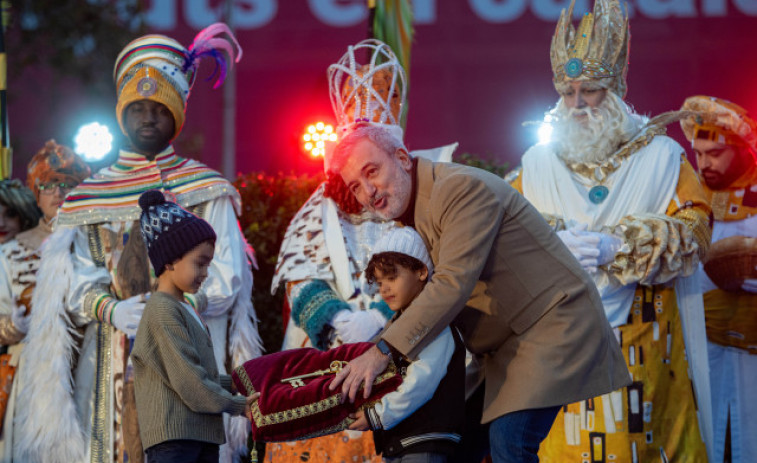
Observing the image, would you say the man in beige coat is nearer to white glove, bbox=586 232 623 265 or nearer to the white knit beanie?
the white knit beanie

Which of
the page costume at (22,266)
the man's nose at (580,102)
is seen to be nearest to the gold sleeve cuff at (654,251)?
the man's nose at (580,102)

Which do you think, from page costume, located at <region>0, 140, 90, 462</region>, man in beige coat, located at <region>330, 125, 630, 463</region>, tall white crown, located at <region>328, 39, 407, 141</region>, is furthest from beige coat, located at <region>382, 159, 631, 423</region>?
page costume, located at <region>0, 140, 90, 462</region>

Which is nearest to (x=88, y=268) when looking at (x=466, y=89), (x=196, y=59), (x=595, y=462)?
(x=196, y=59)

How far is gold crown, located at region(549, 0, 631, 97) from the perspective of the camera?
519 centimetres

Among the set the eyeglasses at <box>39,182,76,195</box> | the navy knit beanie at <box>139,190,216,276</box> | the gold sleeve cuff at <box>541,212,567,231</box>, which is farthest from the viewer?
the eyeglasses at <box>39,182,76,195</box>

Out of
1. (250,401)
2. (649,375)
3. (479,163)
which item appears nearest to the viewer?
(250,401)

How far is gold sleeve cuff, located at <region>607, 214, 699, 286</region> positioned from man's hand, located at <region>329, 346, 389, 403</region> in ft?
5.47

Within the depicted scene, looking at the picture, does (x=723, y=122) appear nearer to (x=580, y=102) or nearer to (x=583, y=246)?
(x=580, y=102)

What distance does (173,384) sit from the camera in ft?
12.1

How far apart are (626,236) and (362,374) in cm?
180

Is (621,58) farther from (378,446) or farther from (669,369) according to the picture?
(378,446)

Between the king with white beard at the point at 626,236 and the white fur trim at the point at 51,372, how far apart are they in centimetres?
228

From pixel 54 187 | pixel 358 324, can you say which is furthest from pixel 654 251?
pixel 54 187

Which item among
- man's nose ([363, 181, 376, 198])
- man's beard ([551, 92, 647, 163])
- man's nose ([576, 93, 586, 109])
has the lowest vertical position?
man's nose ([363, 181, 376, 198])
